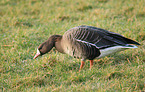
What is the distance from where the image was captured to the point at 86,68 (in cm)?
438

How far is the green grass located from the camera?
3.73 m

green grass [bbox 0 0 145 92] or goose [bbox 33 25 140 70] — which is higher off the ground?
goose [bbox 33 25 140 70]

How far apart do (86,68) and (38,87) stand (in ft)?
3.90

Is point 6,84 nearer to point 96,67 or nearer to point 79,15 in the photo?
point 96,67

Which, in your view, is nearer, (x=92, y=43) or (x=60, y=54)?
(x=92, y=43)

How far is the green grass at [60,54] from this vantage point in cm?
373

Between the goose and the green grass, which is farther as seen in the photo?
the goose

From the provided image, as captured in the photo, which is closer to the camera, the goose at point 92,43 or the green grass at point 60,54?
the green grass at point 60,54

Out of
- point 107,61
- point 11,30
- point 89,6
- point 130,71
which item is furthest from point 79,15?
point 130,71

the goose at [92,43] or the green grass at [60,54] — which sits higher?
the goose at [92,43]

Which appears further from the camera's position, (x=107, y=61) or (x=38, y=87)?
(x=107, y=61)

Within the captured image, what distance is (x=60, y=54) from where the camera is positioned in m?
4.88

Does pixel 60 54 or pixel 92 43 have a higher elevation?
pixel 92 43

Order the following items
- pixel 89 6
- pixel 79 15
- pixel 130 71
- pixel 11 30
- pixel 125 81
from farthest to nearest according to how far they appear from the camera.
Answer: pixel 89 6 → pixel 79 15 → pixel 11 30 → pixel 130 71 → pixel 125 81
